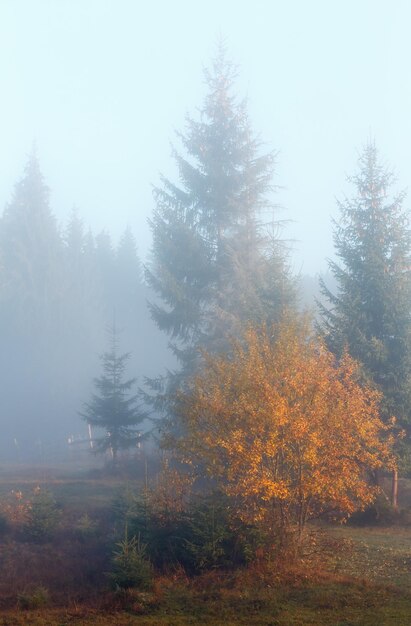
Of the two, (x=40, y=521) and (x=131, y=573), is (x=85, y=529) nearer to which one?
(x=40, y=521)

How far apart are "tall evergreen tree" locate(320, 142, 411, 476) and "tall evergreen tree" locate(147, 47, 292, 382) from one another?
9761mm

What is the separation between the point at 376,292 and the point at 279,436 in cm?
1405

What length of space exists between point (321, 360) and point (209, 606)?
8688 mm

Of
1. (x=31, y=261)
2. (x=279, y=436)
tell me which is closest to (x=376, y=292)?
(x=279, y=436)

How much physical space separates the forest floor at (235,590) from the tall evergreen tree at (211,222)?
65.8 feet

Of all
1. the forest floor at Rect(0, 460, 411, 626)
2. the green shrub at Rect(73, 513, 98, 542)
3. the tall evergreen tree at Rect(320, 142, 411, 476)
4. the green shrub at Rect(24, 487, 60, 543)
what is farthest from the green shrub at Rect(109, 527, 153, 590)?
the tall evergreen tree at Rect(320, 142, 411, 476)

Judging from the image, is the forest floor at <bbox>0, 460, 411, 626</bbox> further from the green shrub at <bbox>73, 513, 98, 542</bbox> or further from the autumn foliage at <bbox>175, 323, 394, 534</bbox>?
the autumn foliage at <bbox>175, 323, 394, 534</bbox>

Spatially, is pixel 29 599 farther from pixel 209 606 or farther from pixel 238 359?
pixel 238 359

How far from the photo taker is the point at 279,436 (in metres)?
17.2

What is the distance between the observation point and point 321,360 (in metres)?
20.0

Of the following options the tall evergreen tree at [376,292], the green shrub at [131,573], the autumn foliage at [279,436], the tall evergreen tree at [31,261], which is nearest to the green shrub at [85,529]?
the autumn foliage at [279,436]

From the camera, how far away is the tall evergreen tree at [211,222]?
131 ft

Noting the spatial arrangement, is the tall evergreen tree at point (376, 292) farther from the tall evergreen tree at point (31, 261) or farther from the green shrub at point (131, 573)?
the tall evergreen tree at point (31, 261)

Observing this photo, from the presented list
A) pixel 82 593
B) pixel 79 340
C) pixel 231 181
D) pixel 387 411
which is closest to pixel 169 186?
pixel 231 181
